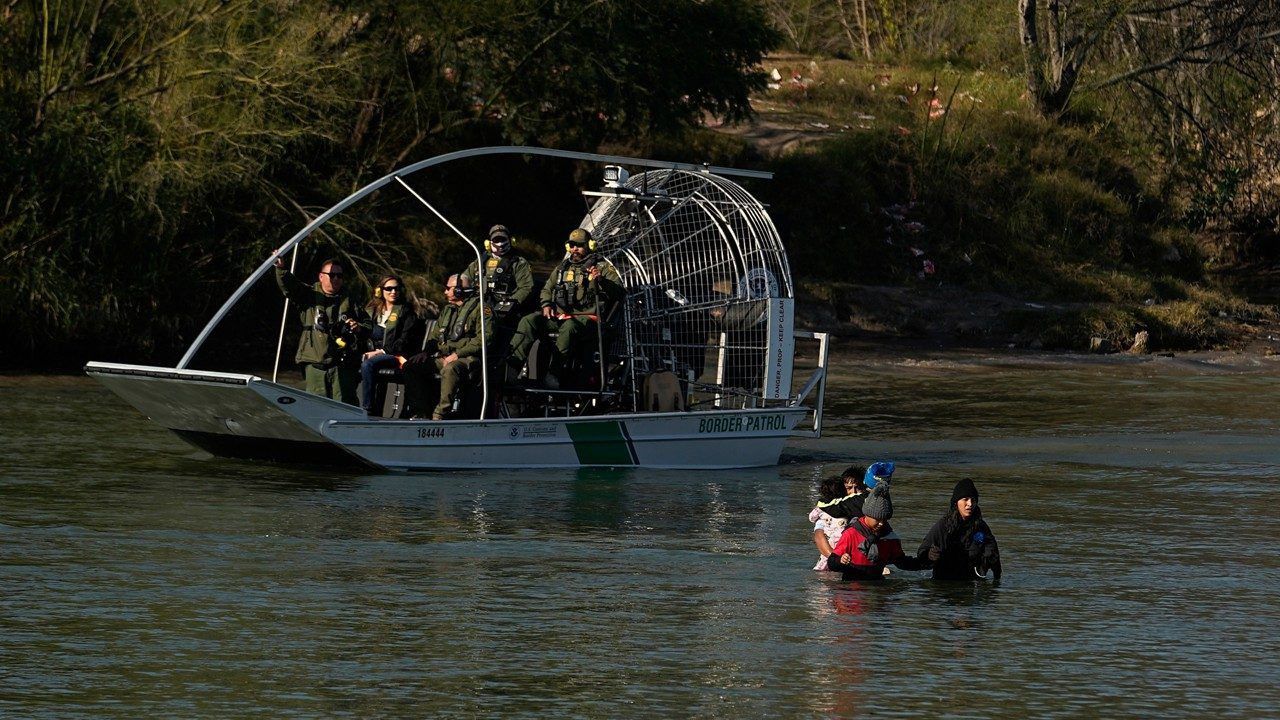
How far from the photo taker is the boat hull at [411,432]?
16859 mm

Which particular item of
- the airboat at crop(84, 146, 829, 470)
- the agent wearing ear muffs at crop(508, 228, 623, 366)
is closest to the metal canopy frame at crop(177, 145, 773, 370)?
the airboat at crop(84, 146, 829, 470)

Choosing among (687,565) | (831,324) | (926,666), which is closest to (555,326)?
(687,565)

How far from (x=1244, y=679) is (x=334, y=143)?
69.9 feet

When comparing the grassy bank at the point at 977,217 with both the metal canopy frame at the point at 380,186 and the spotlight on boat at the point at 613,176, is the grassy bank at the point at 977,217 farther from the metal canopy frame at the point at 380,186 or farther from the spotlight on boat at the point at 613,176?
the metal canopy frame at the point at 380,186

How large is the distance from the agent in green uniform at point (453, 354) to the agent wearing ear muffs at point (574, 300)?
1.86 feet

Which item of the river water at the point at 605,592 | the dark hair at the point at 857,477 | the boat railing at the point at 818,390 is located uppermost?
the boat railing at the point at 818,390

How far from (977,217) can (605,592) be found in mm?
27983

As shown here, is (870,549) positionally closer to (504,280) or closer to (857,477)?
(857,477)

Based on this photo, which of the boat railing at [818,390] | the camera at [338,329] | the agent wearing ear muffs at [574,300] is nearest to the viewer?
the camera at [338,329]

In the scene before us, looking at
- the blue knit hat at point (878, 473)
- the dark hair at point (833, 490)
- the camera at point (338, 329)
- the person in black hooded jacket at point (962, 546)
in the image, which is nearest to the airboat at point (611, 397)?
the camera at point (338, 329)

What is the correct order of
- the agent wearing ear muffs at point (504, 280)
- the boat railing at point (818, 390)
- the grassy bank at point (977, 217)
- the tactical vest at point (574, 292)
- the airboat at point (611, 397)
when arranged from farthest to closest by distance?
the grassy bank at point (977, 217) → the boat railing at point (818, 390) → the tactical vest at point (574, 292) → the agent wearing ear muffs at point (504, 280) → the airboat at point (611, 397)

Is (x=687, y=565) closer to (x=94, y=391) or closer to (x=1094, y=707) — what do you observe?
(x=1094, y=707)

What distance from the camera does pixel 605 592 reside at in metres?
13.2

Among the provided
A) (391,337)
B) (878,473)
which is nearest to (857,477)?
(878,473)
